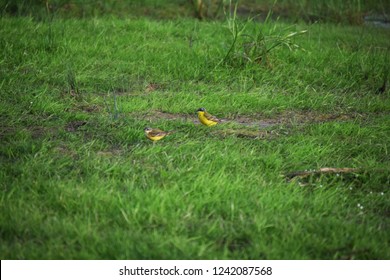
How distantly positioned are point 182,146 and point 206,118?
58cm

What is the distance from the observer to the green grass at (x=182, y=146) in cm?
337

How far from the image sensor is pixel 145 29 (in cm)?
777

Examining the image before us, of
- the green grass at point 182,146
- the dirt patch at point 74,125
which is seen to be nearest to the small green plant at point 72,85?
the green grass at point 182,146

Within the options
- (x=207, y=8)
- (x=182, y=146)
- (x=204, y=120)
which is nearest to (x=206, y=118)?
(x=204, y=120)

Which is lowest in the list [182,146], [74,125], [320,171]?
[74,125]

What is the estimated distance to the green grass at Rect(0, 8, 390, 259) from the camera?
3.37 meters

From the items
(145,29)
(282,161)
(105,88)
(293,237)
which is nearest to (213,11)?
(145,29)

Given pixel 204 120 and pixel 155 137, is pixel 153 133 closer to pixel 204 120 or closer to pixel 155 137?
pixel 155 137

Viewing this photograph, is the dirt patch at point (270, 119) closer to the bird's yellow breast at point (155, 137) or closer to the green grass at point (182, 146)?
the green grass at point (182, 146)

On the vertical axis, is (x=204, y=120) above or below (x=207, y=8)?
below

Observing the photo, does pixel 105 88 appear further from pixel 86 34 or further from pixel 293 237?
pixel 293 237

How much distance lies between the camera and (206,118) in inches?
201

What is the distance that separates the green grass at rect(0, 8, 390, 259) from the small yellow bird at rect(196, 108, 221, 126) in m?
0.06

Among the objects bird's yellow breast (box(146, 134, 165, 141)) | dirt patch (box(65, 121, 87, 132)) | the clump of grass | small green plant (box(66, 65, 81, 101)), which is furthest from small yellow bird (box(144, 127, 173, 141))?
the clump of grass
